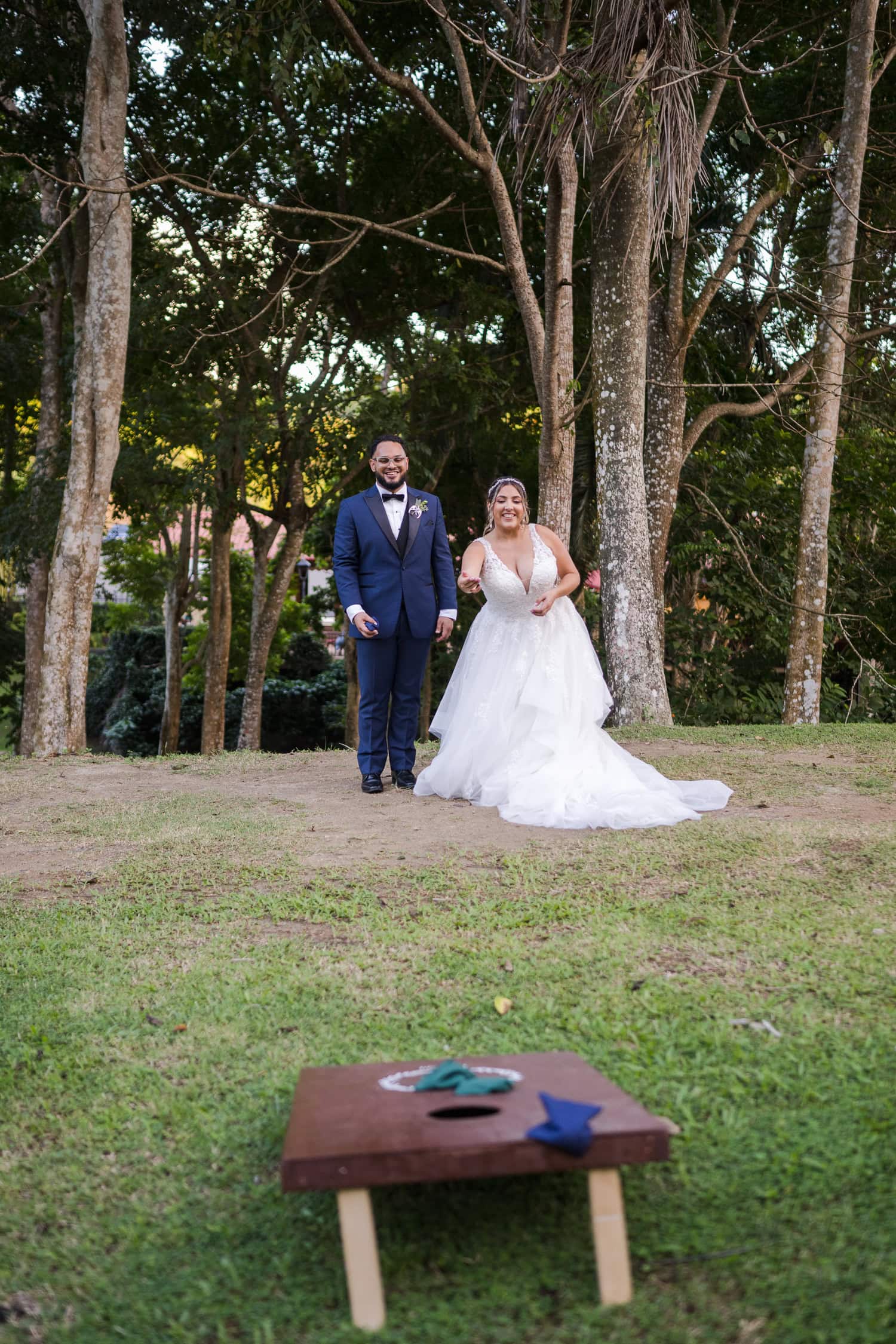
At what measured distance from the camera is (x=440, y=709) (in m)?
8.24

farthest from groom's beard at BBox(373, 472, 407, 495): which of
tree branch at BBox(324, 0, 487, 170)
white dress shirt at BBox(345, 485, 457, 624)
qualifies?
tree branch at BBox(324, 0, 487, 170)

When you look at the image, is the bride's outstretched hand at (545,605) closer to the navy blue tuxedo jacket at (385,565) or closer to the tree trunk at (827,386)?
the navy blue tuxedo jacket at (385,565)

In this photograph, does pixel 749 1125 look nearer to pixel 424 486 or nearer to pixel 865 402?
pixel 865 402

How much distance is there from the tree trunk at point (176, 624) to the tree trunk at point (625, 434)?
1254cm

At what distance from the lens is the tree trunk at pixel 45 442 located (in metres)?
17.8

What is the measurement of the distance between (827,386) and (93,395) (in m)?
7.74

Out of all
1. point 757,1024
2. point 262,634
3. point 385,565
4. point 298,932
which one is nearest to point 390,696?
point 385,565

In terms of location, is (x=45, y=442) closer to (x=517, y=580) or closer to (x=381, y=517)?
(x=381, y=517)

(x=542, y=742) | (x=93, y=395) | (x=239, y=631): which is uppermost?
(x=93, y=395)

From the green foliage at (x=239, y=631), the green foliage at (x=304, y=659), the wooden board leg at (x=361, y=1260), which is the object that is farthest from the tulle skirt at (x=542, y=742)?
the green foliage at (x=304, y=659)

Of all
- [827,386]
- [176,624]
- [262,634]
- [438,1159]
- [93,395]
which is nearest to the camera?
[438,1159]

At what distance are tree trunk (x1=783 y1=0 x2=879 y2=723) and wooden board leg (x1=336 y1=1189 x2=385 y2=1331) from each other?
11194 millimetres

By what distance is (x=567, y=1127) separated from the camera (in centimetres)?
233

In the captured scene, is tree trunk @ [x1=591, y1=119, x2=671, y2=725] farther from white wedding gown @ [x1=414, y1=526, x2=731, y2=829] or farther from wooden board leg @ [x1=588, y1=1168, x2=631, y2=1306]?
wooden board leg @ [x1=588, y1=1168, x2=631, y2=1306]
